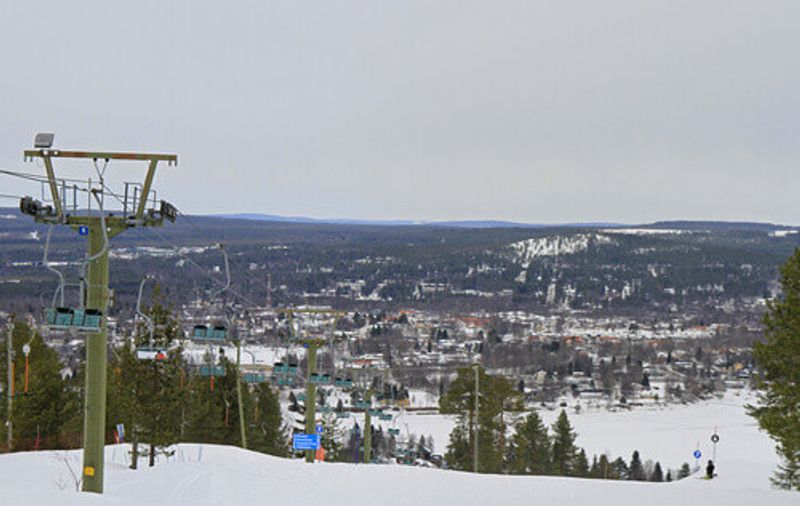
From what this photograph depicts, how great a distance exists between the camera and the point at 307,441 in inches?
1332

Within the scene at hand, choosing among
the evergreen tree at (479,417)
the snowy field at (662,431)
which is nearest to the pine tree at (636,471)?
the snowy field at (662,431)

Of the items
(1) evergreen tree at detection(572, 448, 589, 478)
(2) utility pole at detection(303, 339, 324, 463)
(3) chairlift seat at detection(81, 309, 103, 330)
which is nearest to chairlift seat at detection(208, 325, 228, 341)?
(3) chairlift seat at detection(81, 309, 103, 330)

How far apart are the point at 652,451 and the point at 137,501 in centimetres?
11008

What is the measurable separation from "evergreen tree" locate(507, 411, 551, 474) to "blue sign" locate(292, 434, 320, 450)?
1040 inches

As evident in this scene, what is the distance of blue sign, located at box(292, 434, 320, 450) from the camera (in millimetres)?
33750

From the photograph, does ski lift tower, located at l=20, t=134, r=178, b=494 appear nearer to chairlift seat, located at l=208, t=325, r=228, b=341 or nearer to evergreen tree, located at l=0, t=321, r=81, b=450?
chairlift seat, located at l=208, t=325, r=228, b=341

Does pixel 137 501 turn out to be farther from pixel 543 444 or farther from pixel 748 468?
pixel 543 444

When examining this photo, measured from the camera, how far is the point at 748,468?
158 ft

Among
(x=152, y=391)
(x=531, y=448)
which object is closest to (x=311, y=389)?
(x=152, y=391)

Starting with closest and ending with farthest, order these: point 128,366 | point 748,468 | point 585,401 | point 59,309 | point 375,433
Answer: point 59,309 < point 128,366 < point 748,468 < point 375,433 < point 585,401

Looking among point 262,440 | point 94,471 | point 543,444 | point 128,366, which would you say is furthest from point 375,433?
point 94,471

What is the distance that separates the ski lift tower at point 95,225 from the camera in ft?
62.1

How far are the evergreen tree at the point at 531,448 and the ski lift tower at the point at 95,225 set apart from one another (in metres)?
40.9

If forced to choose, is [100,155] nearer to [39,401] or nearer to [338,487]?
[338,487]
